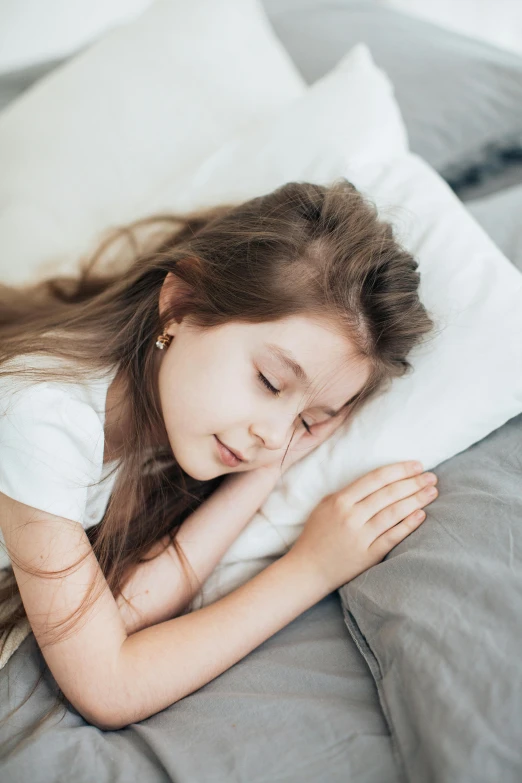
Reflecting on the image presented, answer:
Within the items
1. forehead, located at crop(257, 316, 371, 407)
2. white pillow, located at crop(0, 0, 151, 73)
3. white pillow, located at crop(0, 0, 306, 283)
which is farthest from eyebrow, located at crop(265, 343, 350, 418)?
white pillow, located at crop(0, 0, 151, 73)

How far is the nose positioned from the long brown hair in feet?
0.44

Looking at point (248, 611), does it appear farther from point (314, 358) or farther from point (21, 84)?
point (21, 84)

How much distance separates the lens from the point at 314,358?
85cm

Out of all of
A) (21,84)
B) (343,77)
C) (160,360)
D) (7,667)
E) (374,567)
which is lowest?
(374,567)

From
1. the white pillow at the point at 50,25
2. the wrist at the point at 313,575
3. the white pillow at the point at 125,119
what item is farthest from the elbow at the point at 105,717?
the white pillow at the point at 50,25

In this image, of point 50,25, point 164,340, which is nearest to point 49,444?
point 164,340

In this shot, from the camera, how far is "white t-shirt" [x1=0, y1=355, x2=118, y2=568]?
0.79 meters

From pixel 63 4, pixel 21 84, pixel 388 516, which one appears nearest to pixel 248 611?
pixel 388 516

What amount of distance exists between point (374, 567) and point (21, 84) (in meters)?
1.57

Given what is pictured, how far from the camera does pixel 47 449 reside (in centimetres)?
82

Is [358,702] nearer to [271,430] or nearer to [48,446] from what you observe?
[271,430]

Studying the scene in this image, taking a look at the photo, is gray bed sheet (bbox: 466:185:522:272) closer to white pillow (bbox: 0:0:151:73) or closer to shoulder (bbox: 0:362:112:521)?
shoulder (bbox: 0:362:112:521)

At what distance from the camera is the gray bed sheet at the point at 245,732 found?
63cm

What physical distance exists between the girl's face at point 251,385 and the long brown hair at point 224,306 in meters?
0.02
